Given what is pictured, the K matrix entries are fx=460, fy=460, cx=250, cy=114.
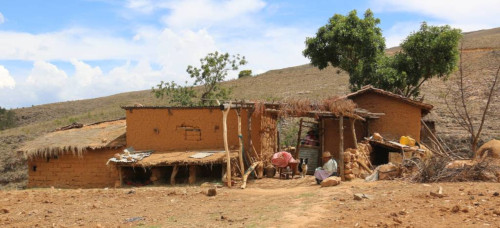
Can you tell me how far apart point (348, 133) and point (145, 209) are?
8688 mm

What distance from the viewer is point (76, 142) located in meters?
15.9

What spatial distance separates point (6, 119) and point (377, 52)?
118 ft

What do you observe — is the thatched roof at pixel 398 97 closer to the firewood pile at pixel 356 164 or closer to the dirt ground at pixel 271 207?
the firewood pile at pixel 356 164

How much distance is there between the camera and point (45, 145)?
15953 millimetres

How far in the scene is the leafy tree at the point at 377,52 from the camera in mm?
18891

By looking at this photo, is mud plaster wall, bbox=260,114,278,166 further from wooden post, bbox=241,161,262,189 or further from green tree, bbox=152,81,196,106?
green tree, bbox=152,81,196,106

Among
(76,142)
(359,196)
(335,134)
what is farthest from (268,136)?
(76,142)

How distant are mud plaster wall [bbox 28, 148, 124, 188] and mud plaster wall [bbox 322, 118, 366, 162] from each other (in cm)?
723

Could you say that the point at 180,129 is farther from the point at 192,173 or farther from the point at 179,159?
the point at 192,173

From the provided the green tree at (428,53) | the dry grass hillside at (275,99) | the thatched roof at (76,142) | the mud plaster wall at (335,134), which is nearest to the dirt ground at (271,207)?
the thatched roof at (76,142)

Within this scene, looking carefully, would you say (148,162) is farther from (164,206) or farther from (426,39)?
(426,39)

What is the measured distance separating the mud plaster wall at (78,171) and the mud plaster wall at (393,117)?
29.0 ft

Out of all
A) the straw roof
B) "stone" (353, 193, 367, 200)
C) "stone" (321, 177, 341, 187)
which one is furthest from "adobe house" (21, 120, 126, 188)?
"stone" (353, 193, 367, 200)

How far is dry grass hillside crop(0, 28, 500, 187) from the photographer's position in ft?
71.2
